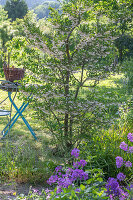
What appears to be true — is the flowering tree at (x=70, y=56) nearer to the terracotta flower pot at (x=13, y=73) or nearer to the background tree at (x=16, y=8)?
the terracotta flower pot at (x=13, y=73)

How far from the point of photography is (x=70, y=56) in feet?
11.1

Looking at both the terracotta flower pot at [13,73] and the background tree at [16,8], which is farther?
the background tree at [16,8]

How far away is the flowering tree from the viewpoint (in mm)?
3080

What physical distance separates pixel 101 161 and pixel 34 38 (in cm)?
174

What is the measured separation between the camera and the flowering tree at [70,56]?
3.08 metres

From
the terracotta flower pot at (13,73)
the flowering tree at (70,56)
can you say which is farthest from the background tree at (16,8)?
the flowering tree at (70,56)

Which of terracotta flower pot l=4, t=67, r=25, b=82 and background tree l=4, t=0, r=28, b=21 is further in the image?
background tree l=4, t=0, r=28, b=21

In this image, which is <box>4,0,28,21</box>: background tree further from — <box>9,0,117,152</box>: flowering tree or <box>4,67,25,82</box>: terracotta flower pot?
<box>9,0,117,152</box>: flowering tree

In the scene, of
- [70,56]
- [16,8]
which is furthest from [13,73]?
[16,8]

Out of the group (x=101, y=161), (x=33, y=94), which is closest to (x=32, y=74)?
(x=33, y=94)

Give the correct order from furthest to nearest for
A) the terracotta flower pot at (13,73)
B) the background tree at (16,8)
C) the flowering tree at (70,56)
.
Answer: the background tree at (16,8) < the terracotta flower pot at (13,73) < the flowering tree at (70,56)

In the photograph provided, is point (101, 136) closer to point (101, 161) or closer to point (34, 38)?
point (101, 161)

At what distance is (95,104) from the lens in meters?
3.06

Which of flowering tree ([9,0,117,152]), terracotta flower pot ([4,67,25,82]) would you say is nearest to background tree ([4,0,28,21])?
terracotta flower pot ([4,67,25,82])
